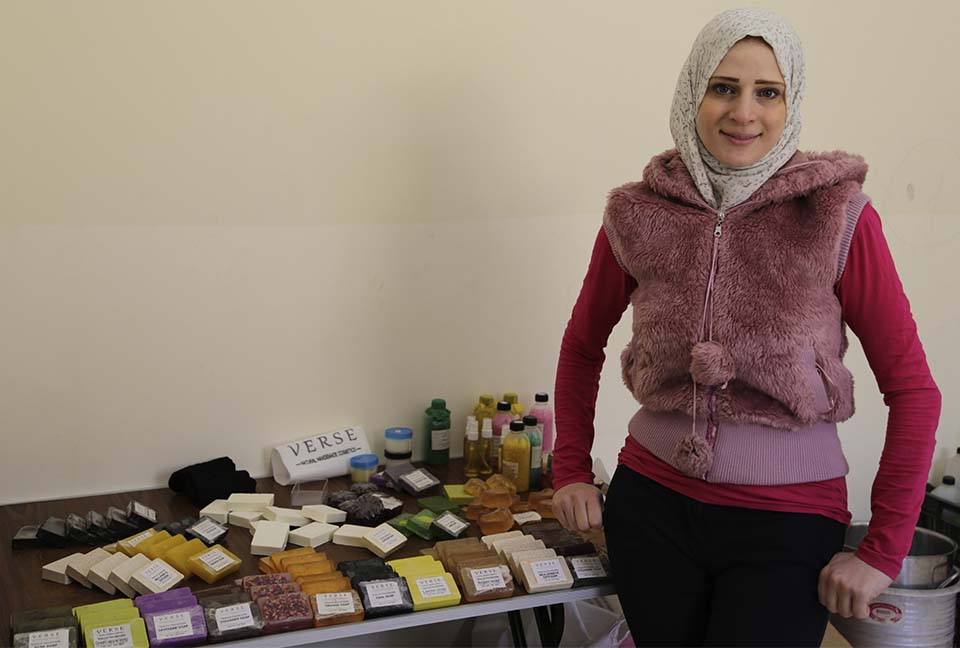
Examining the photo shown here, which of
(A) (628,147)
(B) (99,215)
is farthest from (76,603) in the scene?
(A) (628,147)

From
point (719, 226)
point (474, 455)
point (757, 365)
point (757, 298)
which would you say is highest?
point (719, 226)

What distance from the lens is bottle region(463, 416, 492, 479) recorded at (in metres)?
2.39

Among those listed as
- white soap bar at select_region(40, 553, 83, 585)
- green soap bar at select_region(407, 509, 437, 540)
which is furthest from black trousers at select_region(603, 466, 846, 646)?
white soap bar at select_region(40, 553, 83, 585)

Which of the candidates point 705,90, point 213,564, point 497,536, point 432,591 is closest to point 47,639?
point 213,564

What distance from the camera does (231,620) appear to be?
5.37ft

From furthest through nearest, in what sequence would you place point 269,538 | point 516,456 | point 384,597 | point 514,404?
point 514,404 → point 516,456 → point 269,538 → point 384,597

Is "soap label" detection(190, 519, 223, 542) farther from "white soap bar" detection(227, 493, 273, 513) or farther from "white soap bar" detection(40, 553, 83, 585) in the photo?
"white soap bar" detection(40, 553, 83, 585)

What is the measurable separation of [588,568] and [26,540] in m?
1.12

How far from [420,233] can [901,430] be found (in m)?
1.24

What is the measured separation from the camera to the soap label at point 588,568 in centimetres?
188

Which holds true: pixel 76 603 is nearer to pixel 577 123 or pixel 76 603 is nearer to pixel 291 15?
pixel 291 15

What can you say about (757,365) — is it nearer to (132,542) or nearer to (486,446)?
(486,446)

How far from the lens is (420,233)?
7.82ft

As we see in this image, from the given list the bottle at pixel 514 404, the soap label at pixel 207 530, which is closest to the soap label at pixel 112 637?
the soap label at pixel 207 530
